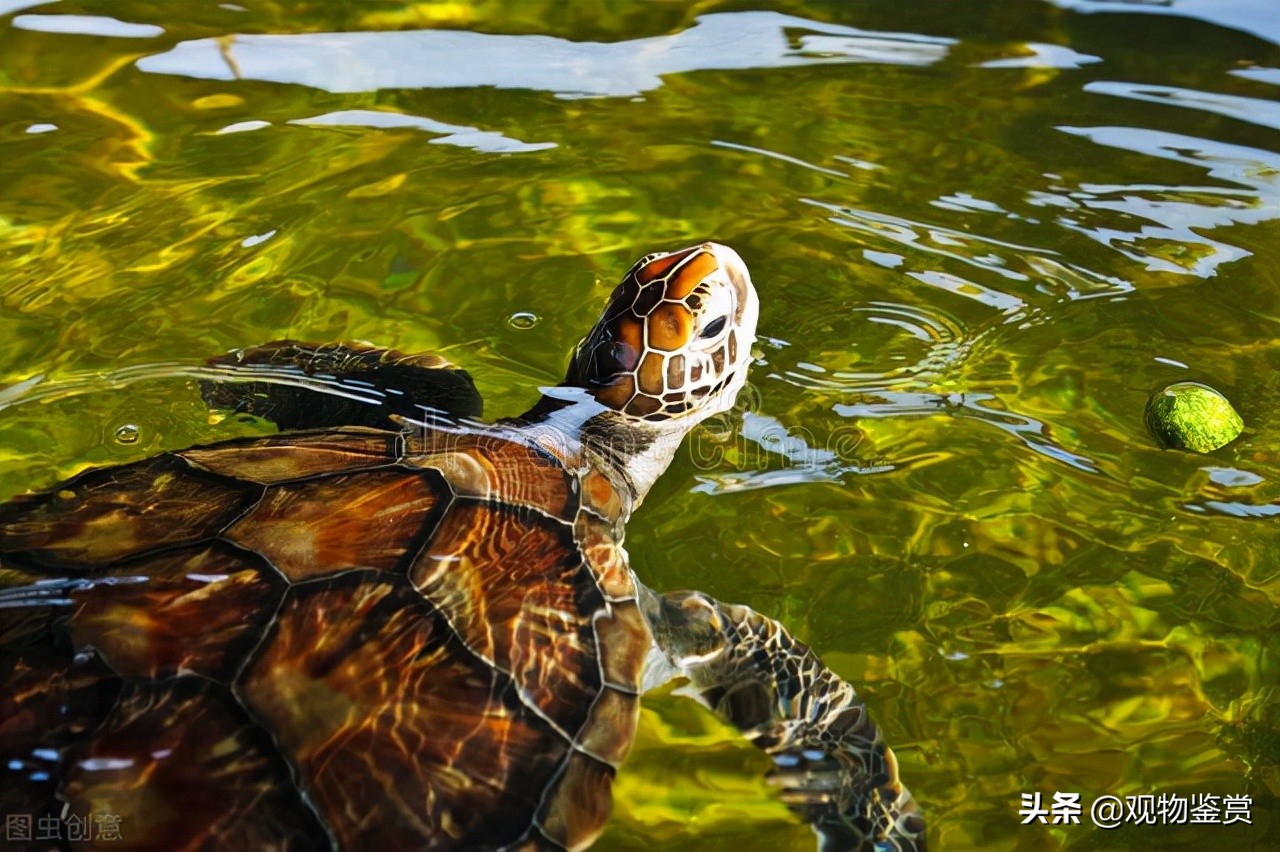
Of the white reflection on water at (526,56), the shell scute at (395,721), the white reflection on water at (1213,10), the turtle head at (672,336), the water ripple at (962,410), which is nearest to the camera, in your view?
the shell scute at (395,721)

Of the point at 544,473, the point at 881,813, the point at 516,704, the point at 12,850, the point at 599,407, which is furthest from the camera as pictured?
the point at 599,407

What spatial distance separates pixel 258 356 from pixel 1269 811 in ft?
10.2

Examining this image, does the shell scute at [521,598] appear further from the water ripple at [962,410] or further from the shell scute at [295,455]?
the water ripple at [962,410]

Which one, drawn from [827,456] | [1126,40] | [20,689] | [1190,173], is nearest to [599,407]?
[827,456]

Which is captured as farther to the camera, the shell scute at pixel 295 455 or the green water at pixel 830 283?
the green water at pixel 830 283

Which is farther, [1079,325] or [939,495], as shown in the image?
[1079,325]

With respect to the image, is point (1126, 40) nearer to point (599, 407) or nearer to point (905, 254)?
point (905, 254)

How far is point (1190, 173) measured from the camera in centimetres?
398

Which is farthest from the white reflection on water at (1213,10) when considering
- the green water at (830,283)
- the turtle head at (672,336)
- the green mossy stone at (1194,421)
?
the turtle head at (672,336)

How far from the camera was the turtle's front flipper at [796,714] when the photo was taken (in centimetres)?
237

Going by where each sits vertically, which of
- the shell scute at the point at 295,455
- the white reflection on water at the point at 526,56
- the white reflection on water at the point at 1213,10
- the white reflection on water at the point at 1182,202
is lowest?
the shell scute at the point at 295,455

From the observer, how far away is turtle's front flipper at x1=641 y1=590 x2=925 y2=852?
237 cm

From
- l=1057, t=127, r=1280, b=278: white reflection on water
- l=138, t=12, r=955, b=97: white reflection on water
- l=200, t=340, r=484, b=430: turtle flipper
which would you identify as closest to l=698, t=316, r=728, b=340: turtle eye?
l=200, t=340, r=484, b=430: turtle flipper

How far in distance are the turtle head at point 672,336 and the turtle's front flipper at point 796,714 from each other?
623 mm
